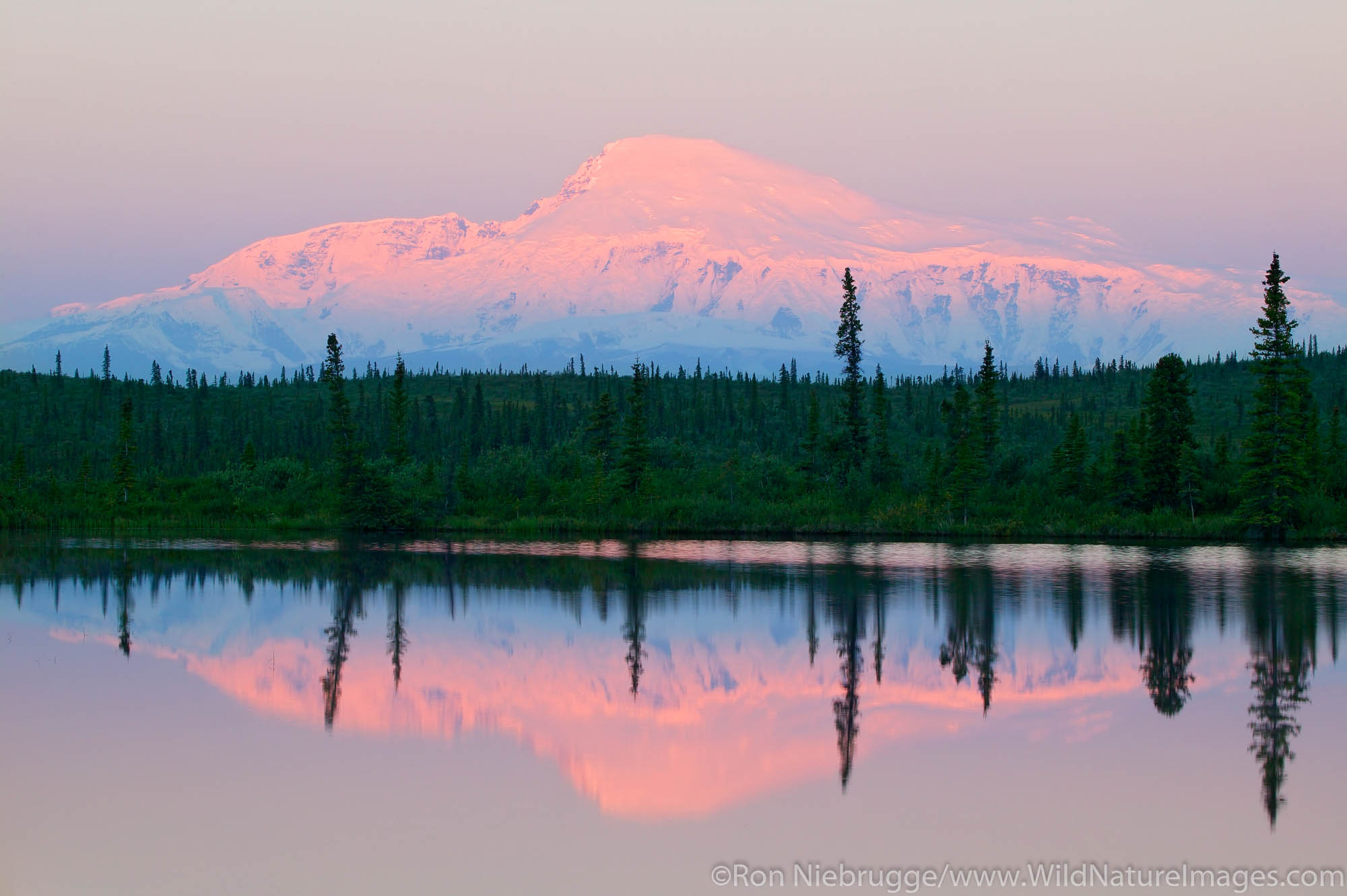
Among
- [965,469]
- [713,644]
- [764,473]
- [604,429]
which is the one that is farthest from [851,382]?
[713,644]

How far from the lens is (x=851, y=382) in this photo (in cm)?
9950

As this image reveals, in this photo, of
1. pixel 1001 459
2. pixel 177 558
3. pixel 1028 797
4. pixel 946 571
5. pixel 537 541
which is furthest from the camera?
pixel 1001 459

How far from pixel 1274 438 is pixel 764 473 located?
1318 inches

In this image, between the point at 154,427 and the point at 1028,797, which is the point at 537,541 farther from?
the point at 154,427

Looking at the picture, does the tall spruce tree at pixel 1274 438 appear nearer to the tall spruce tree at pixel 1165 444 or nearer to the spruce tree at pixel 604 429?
the tall spruce tree at pixel 1165 444

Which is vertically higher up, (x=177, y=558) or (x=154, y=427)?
(x=154, y=427)

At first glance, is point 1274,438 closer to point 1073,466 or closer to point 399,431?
point 1073,466

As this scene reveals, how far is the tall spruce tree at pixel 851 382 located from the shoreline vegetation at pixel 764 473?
0.27 meters

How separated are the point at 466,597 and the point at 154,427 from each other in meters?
94.3

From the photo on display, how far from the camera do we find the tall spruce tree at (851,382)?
94438 millimetres

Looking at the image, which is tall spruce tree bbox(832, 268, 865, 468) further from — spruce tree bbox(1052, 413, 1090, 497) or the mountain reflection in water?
the mountain reflection in water

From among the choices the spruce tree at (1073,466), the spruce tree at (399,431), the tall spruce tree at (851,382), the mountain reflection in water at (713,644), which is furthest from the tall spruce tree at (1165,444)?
the spruce tree at (399,431)

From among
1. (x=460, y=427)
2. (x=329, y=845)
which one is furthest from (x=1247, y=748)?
(x=460, y=427)

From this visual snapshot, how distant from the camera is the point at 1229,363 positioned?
518ft
